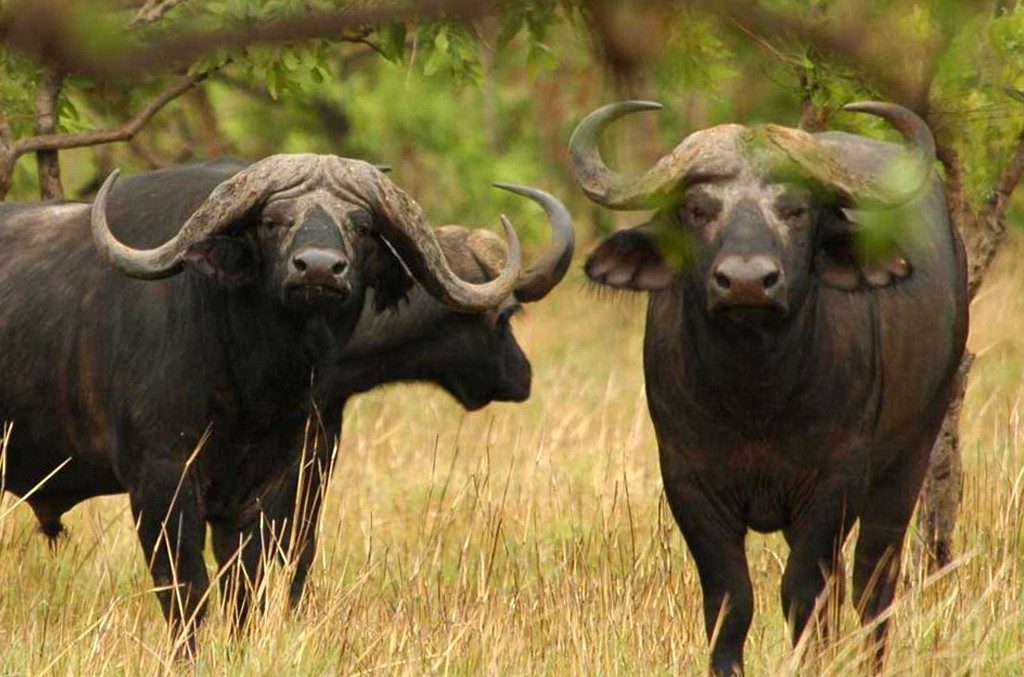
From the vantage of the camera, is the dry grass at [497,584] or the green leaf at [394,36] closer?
the green leaf at [394,36]

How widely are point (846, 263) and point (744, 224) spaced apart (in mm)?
468

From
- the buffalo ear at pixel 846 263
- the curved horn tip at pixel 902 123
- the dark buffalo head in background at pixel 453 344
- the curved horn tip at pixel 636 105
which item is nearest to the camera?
the curved horn tip at pixel 636 105

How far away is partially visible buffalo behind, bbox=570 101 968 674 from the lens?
4.42 m

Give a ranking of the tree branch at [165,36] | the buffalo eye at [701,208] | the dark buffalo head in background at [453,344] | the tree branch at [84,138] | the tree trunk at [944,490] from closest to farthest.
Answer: the tree branch at [165,36] → the buffalo eye at [701,208] → the tree branch at [84,138] → the tree trunk at [944,490] → the dark buffalo head in background at [453,344]

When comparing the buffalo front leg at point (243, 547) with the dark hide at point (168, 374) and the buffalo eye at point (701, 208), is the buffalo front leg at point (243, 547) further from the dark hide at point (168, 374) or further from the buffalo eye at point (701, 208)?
the buffalo eye at point (701, 208)

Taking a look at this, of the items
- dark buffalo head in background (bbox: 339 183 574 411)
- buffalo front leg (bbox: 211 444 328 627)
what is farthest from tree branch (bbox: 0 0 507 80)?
dark buffalo head in background (bbox: 339 183 574 411)

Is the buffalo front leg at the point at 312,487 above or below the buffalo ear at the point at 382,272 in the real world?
below

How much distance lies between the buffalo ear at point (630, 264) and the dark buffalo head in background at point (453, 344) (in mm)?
2088

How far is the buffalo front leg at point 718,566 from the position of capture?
4645mm

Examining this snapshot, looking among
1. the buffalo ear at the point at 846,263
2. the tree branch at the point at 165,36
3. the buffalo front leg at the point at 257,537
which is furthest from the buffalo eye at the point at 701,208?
the tree branch at the point at 165,36

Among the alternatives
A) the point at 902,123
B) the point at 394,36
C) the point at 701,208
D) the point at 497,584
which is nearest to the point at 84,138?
the point at 497,584

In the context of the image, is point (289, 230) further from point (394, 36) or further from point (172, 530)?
point (394, 36)

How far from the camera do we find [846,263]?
4.65 metres

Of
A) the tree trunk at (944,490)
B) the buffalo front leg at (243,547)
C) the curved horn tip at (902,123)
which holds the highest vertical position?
the curved horn tip at (902,123)
